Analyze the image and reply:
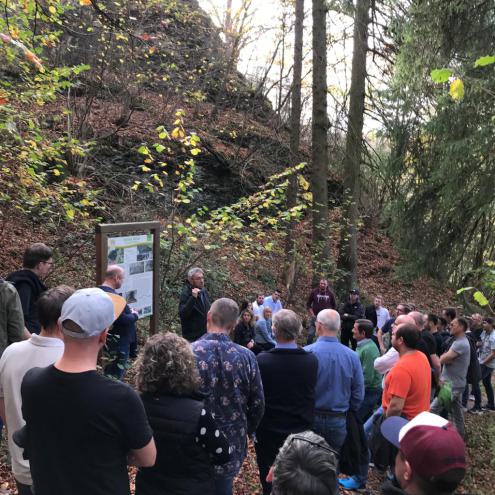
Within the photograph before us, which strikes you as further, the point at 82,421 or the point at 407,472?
the point at 82,421

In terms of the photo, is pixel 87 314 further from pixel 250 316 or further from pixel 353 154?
pixel 353 154

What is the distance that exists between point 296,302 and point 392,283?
20.7 feet

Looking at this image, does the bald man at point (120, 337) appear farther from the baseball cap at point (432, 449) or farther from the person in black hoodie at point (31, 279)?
the baseball cap at point (432, 449)

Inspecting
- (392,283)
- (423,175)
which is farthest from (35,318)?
(392,283)

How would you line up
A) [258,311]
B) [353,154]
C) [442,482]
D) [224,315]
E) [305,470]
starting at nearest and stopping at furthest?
[442,482] < [305,470] < [224,315] < [258,311] < [353,154]

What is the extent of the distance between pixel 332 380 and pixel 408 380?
2.39 feet

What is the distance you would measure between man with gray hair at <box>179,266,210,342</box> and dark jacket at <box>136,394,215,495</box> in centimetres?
456

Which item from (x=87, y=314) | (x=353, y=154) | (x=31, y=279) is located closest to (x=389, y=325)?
(x=31, y=279)

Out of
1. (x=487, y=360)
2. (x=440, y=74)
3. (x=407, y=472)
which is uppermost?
(x=440, y=74)

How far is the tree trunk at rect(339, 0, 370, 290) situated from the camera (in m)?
14.7

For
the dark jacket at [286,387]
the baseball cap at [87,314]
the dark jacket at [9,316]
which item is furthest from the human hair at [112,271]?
the baseball cap at [87,314]

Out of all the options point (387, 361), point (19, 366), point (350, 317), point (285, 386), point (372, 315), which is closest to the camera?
point (19, 366)

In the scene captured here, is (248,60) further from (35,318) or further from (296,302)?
(35,318)

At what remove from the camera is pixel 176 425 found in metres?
2.50
